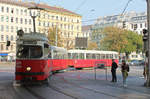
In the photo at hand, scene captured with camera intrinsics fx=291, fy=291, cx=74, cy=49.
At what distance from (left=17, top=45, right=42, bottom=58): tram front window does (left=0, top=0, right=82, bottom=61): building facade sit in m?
69.4

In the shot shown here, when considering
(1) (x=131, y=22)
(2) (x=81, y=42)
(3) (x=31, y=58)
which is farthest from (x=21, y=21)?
(3) (x=31, y=58)

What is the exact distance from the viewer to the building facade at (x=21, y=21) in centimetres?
9612

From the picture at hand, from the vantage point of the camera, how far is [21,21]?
10212 centimetres

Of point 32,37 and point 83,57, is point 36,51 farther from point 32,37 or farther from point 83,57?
point 83,57

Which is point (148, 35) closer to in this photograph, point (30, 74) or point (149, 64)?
point (149, 64)

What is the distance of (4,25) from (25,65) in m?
83.0

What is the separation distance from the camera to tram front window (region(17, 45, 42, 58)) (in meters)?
17.1

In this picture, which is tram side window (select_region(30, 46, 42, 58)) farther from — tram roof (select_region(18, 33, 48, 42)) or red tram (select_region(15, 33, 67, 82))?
tram roof (select_region(18, 33, 48, 42))

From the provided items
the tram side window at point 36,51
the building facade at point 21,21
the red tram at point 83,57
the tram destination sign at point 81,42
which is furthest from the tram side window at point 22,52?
the building facade at point 21,21

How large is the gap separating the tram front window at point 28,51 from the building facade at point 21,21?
69360mm

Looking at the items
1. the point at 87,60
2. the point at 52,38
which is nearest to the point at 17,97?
the point at 87,60

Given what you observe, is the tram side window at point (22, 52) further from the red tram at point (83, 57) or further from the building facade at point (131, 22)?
the building facade at point (131, 22)

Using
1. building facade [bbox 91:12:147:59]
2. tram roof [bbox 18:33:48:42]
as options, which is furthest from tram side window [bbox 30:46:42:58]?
building facade [bbox 91:12:147:59]

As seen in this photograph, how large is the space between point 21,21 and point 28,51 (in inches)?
3424
